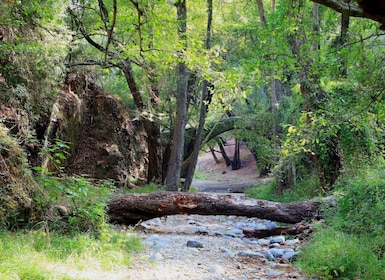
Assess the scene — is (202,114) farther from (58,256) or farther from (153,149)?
(58,256)

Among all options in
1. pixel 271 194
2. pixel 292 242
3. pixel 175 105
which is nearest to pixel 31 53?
pixel 292 242

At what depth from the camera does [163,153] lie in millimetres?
13273

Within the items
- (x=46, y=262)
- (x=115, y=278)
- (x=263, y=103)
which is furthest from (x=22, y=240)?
(x=263, y=103)

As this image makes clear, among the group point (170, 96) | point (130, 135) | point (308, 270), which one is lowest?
point (308, 270)

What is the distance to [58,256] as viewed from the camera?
390cm

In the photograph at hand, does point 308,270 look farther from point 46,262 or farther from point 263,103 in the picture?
point 263,103

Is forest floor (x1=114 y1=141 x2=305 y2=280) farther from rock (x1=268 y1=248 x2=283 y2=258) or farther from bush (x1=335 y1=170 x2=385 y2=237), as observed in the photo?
bush (x1=335 y1=170 x2=385 y2=237)

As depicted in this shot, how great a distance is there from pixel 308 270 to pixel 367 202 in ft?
5.60

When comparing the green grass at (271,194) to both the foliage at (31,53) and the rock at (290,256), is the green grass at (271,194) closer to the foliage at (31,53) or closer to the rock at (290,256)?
the rock at (290,256)

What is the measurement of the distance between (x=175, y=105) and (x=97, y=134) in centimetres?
268

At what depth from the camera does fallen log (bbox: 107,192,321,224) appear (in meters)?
6.86

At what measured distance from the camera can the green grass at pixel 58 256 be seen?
3189 mm

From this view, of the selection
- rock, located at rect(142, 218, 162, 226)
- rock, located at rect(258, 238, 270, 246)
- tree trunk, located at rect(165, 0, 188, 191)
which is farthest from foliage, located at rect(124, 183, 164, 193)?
rock, located at rect(258, 238, 270, 246)

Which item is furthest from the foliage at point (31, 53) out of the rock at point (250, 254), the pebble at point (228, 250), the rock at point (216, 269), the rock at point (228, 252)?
the rock at point (250, 254)
